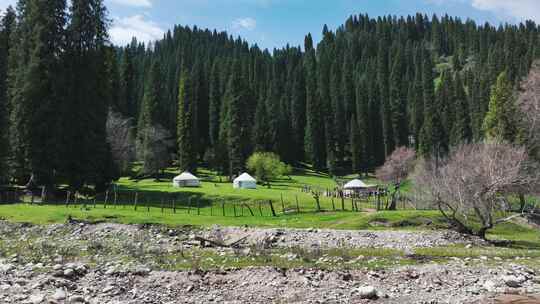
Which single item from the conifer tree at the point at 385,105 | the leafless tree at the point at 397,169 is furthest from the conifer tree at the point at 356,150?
the leafless tree at the point at 397,169

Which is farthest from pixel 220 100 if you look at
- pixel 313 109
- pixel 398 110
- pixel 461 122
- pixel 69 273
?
pixel 69 273

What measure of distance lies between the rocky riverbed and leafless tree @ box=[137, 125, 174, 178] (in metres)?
48.5

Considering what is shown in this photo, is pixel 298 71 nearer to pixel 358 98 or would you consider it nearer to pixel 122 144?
pixel 358 98

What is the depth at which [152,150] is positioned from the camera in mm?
74562

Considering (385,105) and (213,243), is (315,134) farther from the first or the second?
(213,243)

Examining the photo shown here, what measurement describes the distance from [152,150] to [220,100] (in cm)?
2681

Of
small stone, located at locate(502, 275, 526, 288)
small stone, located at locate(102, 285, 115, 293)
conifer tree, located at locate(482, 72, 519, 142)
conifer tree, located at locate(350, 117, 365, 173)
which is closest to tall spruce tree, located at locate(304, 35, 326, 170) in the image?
conifer tree, located at locate(350, 117, 365, 173)

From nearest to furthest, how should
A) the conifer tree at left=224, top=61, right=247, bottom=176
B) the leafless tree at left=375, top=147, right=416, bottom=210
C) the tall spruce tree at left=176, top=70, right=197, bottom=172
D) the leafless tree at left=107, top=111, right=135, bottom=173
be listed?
1. the leafless tree at left=107, top=111, right=135, bottom=173
2. the conifer tree at left=224, top=61, right=247, bottom=176
3. the tall spruce tree at left=176, top=70, right=197, bottom=172
4. the leafless tree at left=375, top=147, right=416, bottom=210

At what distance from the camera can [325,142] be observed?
98.9 metres

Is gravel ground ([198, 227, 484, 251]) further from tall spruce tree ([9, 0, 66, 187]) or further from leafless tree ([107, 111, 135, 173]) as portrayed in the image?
leafless tree ([107, 111, 135, 173])

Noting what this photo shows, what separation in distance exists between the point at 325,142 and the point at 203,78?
93.3 feet

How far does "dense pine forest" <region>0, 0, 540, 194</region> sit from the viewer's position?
42.2 meters

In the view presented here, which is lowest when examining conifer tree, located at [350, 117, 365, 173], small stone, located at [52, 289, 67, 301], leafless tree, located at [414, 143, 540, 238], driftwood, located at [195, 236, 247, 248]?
driftwood, located at [195, 236, 247, 248]

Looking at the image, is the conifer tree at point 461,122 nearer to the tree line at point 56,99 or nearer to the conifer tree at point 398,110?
the conifer tree at point 398,110
